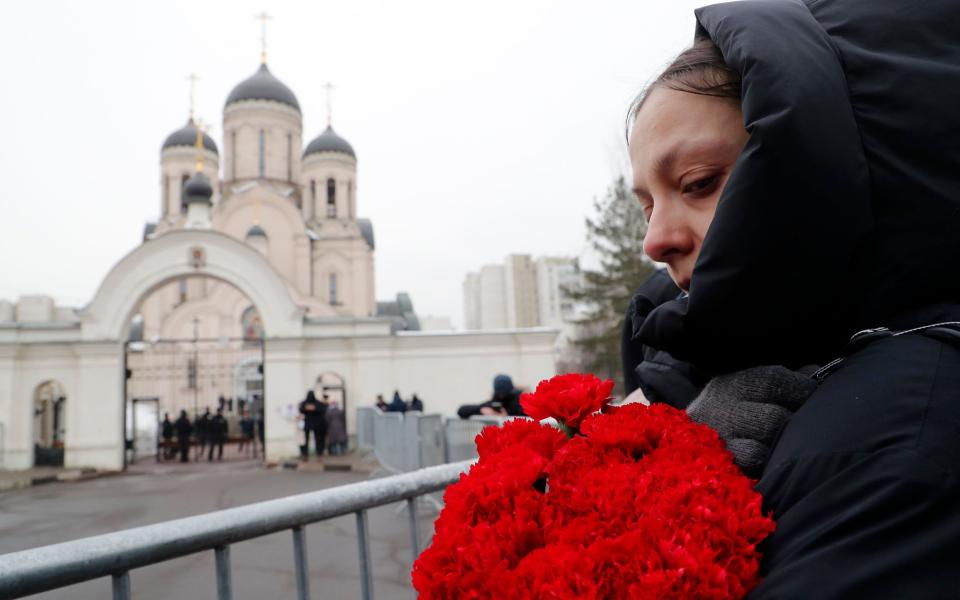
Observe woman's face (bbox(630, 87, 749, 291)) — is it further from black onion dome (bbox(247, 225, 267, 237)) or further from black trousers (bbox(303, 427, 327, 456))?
black onion dome (bbox(247, 225, 267, 237))

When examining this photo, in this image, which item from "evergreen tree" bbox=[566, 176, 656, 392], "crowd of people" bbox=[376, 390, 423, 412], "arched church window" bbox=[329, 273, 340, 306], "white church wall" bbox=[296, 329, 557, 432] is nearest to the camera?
"crowd of people" bbox=[376, 390, 423, 412]

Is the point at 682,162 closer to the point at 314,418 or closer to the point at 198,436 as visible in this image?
the point at 314,418

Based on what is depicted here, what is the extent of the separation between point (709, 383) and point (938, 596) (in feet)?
1.39

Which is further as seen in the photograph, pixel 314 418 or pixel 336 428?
pixel 336 428

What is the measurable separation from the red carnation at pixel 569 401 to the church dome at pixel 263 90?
3991 centimetres

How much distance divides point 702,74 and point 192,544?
1494 millimetres

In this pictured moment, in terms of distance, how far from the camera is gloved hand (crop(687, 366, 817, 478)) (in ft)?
2.79

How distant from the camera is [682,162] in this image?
1000 millimetres

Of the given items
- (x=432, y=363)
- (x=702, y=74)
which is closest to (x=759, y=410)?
(x=702, y=74)

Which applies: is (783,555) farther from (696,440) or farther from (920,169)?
(920,169)

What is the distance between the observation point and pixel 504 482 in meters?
0.90

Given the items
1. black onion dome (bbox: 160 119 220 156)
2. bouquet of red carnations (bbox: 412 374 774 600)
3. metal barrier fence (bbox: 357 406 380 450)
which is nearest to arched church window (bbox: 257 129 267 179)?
black onion dome (bbox: 160 119 220 156)

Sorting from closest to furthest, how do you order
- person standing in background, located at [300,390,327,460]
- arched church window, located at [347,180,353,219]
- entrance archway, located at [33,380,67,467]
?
person standing in background, located at [300,390,327,460], entrance archway, located at [33,380,67,467], arched church window, located at [347,180,353,219]

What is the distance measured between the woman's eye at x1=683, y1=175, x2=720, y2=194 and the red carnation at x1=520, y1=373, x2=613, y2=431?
1.13 feet
